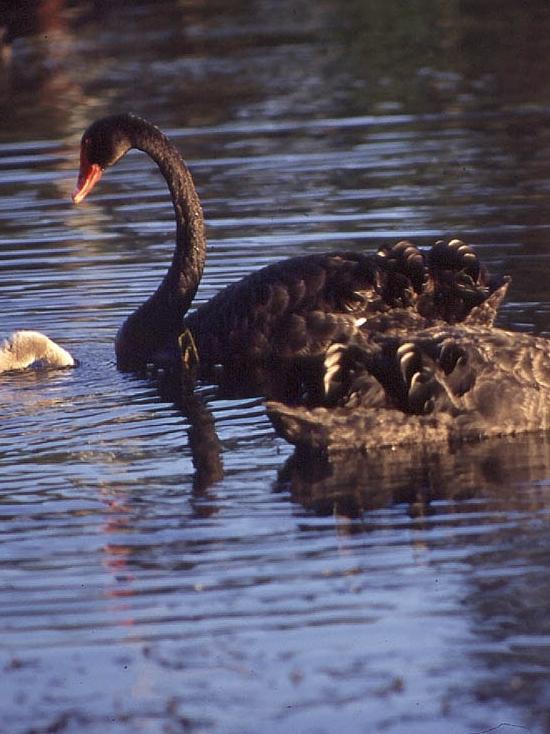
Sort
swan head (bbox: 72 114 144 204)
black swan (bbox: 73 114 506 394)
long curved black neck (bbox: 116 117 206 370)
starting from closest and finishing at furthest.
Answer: black swan (bbox: 73 114 506 394)
long curved black neck (bbox: 116 117 206 370)
swan head (bbox: 72 114 144 204)

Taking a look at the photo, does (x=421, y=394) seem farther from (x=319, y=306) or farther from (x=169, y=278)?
(x=169, y=278)

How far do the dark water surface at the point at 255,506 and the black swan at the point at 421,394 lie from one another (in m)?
0.10

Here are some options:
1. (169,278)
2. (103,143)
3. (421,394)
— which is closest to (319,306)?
(169,278)

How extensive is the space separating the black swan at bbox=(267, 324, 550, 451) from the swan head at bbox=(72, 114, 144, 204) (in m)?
2.77

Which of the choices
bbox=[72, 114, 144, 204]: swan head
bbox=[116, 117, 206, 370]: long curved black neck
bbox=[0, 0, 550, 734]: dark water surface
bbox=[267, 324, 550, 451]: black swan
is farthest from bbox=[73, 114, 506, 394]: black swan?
bbox=[72, 114, 144, 204]: swan head

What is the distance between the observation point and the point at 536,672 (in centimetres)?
407

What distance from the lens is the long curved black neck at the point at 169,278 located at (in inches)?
309

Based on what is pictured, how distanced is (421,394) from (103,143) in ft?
10.3

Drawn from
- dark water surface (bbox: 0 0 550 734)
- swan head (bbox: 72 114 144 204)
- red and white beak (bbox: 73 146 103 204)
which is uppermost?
swan head (bbox: 72 114 144 204)

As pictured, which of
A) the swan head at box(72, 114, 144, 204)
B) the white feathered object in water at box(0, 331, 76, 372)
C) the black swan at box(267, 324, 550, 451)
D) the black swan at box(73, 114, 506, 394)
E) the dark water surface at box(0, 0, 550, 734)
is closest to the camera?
the dark water surface at box(0, 0, 550, 734)

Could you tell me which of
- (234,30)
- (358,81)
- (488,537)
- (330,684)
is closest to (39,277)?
(488,537)

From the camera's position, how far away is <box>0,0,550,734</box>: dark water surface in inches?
161

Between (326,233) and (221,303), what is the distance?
237 cm

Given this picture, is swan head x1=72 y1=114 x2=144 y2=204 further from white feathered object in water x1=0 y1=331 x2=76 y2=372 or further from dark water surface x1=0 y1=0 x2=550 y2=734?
white feathered object in water x1=0 y1=331 x2=76 y2=372
